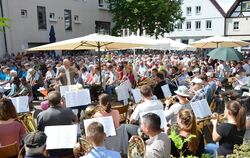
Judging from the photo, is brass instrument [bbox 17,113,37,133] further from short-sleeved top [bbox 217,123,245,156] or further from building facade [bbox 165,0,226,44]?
building facade [bbox 165,0,226,44]

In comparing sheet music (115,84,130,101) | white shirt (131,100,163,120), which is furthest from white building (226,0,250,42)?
white shirt (131,100,163,120)

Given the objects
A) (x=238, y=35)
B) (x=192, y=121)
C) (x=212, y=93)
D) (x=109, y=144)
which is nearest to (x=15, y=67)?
(x=212, y=93)

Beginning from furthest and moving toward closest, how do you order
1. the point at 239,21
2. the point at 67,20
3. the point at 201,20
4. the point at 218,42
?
the point at 201,20, the point at 239,21, the point at 67,20, the point at 218,42

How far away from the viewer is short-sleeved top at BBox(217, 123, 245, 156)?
13.8 feet

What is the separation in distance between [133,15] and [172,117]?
27935 mm

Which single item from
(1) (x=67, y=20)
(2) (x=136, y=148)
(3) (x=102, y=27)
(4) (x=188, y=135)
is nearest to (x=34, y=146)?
(2) (x=136, y=148)

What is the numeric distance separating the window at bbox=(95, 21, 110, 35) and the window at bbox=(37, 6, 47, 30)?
25.6 feet

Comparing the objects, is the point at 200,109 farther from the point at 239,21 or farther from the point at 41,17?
the point at 239,21

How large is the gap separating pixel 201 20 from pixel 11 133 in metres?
50.4

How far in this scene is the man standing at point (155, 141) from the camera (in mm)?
3682

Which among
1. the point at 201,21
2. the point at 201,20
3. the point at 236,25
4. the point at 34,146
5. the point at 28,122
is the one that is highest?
the point at 201,20

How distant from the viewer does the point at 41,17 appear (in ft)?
89.5

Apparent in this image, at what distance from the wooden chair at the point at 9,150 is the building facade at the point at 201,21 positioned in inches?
1849

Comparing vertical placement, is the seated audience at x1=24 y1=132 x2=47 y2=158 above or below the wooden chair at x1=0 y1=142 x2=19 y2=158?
above
